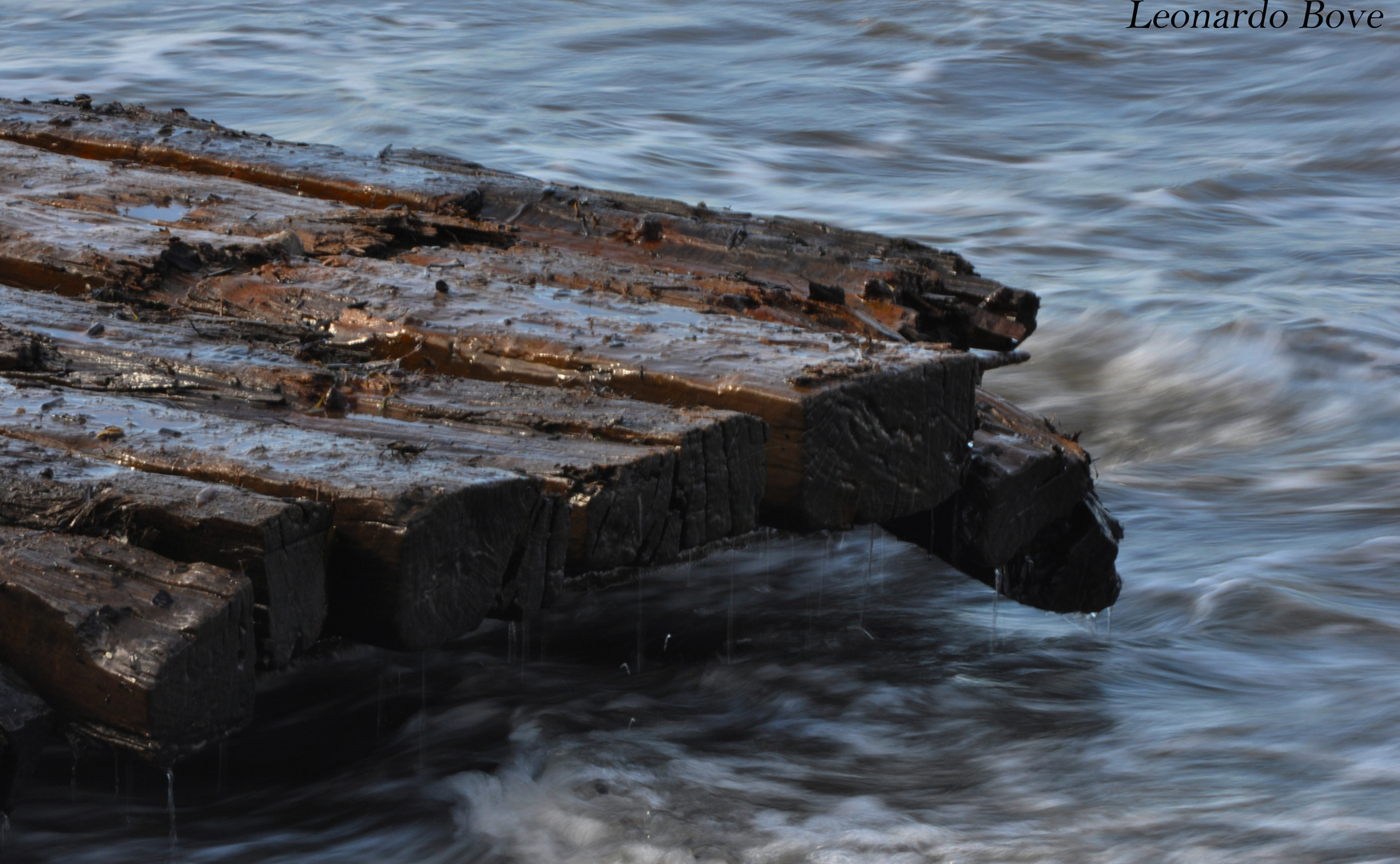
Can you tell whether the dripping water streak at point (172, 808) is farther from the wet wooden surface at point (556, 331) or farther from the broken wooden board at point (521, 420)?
the wet wooden surface at point (556, 331)

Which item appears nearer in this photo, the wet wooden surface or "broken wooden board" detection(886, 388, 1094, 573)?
the wet wooden surface

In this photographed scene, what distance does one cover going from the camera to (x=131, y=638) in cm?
192

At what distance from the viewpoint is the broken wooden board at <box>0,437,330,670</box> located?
6.67 ft

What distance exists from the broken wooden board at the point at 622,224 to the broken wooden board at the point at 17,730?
2.01m

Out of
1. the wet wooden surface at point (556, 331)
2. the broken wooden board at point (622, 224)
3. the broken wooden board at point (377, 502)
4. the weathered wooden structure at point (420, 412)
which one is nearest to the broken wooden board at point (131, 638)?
the weathered wooden structure at point (420, 412)

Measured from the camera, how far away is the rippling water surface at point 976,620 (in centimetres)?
297

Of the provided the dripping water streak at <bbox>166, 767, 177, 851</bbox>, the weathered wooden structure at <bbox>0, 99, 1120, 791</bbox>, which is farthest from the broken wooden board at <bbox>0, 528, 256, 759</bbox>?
the dripping water streak at <bbox>166, 767, 177, 851</bbox>

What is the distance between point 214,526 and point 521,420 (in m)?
0.79

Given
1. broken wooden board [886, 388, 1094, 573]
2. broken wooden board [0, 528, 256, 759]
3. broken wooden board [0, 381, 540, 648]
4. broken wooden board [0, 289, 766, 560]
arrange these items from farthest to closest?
broken wooden board [886, 388, 1094, 573] < broken wooden board [0, 289, 766, 560] < broken wooden board [0, 381, 540, 648] < broken wooden board [0, 528, 256, 759]

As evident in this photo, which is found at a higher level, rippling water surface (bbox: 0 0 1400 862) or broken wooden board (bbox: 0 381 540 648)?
broken wooden board (bbox: 0 381 540 648)

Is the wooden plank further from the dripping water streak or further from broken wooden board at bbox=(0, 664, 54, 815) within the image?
broken wooden board at bbox=(0, 664, 54, 815)

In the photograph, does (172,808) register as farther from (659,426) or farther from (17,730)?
(659,426)

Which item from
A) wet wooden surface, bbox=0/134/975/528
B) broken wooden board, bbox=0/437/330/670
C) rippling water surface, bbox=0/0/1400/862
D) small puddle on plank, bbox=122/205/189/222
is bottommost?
rippling water surface, bbox=0/0/1400/862

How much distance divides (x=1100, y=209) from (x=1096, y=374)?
3499 mm
